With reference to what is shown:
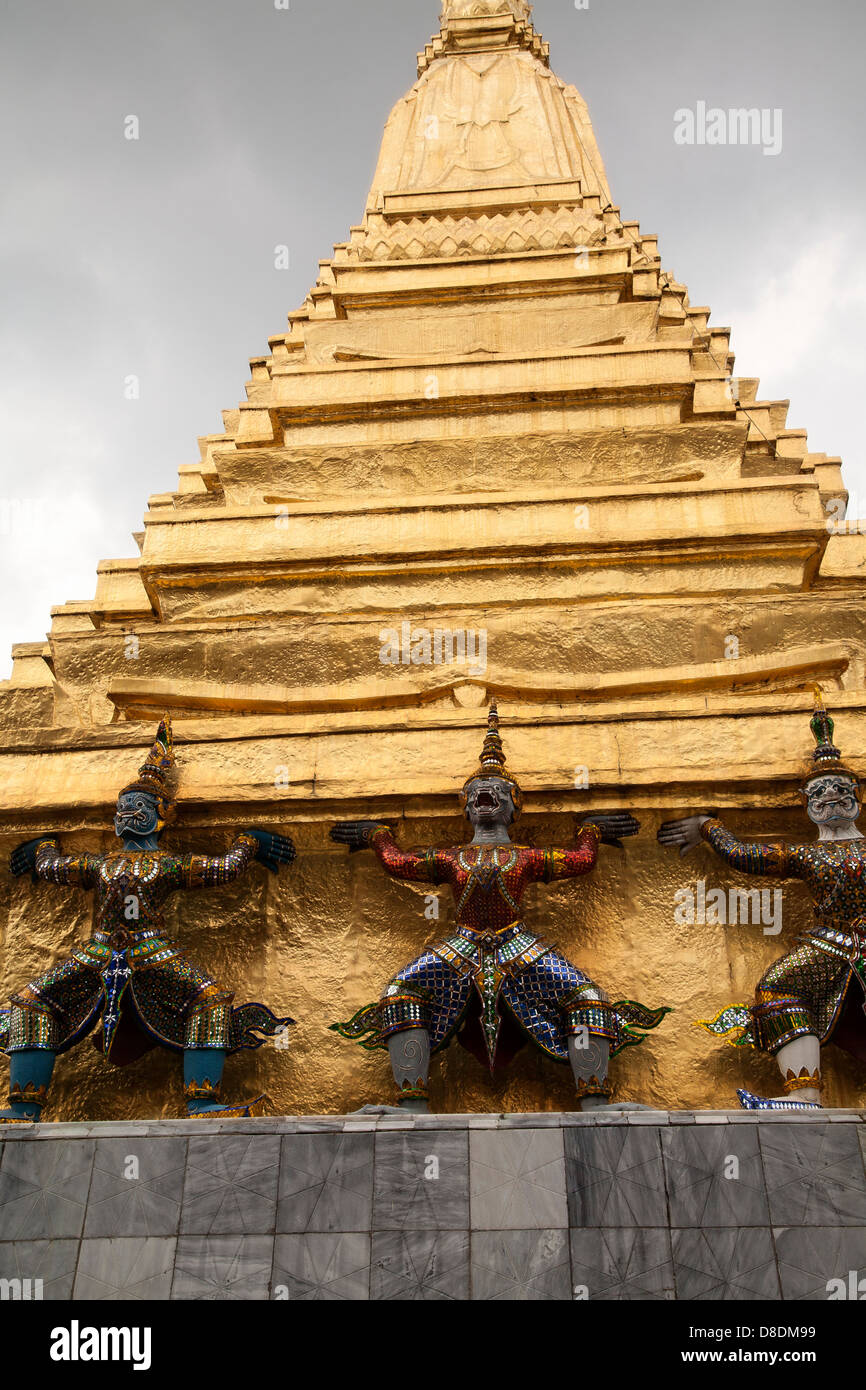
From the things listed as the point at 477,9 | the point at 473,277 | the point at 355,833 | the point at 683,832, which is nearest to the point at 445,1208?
the point at 355,833

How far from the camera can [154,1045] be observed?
7020 millimetres

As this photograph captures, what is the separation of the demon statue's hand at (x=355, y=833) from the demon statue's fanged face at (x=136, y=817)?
1.04m

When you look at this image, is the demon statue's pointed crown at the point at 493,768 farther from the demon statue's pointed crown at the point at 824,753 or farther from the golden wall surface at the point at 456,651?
the demon statue's pointed crown at the point at 824,753

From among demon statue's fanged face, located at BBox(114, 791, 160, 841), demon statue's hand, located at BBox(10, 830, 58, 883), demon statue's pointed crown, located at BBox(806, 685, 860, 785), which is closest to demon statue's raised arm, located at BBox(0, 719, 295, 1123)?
demon statue's fanged face, located at BBox(114, 791, 160, 841)

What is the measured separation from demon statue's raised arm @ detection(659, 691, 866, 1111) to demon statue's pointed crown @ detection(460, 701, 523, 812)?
117 centimetres

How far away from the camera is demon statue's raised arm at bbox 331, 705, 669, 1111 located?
254 inches

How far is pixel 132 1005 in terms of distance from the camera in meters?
6.77

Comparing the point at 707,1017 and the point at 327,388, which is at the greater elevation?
the point at 327,388

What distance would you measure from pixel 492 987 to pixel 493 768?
129cm

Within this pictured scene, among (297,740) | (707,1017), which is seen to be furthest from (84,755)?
(707,1017)

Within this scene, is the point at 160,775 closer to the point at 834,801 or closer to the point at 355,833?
the point at 355,833

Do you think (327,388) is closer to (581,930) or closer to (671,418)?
(671,418)
